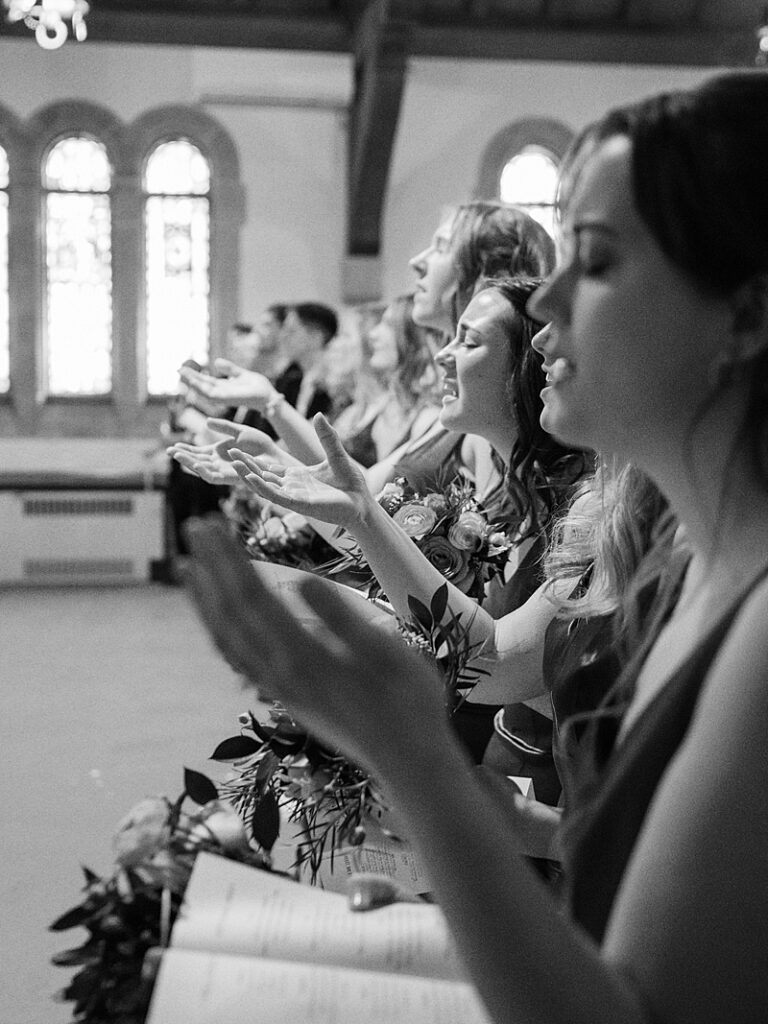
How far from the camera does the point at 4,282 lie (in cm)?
1144

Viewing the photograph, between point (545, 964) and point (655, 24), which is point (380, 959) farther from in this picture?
point (655, 24)

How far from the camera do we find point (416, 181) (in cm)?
1179

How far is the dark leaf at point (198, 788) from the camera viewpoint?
48.8 inches

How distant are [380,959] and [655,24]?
11.9 m

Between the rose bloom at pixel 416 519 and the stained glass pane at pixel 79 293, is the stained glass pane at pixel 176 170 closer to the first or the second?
the stained glass pane at pixel 79 293

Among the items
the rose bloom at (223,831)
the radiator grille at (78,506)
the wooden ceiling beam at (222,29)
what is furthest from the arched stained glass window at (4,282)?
the rose bloom at (223,831)

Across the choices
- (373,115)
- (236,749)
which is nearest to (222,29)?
(373,115)

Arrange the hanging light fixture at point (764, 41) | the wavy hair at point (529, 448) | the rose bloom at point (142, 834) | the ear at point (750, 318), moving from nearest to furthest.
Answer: the ear at point (750, 318) < the rose bloom at point (142, 834) < the wavy hair at point (529, 448) < the hanging light fixture at point (764, 41)

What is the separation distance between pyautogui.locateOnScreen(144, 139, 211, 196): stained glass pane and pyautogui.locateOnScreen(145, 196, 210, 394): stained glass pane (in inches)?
3.3

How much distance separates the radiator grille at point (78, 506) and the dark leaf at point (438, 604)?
9822 millimetres

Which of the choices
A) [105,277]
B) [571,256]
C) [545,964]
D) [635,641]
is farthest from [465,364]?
[105,277]

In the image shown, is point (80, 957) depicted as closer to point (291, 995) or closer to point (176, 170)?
point (291, 995)

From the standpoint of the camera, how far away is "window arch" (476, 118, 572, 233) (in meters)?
11.8

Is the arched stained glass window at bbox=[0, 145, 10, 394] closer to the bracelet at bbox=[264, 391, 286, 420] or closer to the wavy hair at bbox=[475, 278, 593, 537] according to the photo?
the bracelet at bbox=[264, 391, 286, 420]
